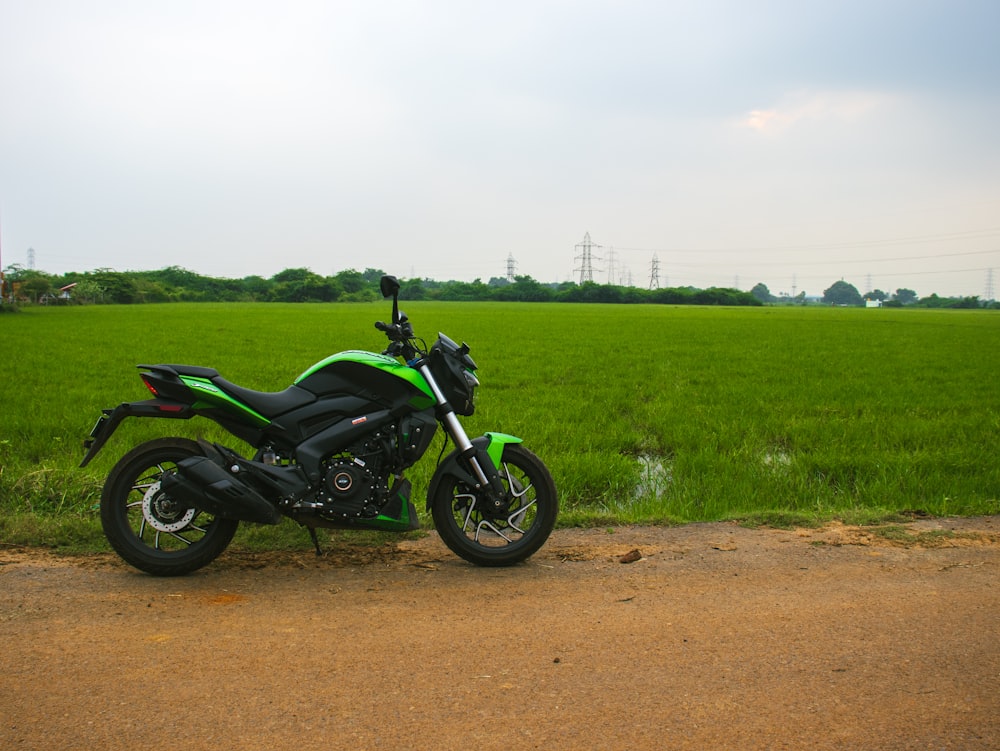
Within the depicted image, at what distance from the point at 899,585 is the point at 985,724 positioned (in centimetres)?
140

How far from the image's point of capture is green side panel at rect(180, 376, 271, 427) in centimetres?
412

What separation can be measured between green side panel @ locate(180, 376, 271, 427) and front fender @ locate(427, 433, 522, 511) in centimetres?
94

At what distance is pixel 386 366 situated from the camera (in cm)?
428

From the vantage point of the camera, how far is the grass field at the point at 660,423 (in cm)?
588

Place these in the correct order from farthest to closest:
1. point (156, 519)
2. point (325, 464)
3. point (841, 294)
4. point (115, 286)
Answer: point (841, 294)
point (115, 286)
point (325, 464)
point (156, 519)

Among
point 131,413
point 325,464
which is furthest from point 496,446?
point 131,413

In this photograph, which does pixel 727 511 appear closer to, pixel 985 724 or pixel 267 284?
pixel 985 724

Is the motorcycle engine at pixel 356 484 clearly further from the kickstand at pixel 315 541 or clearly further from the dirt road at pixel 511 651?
the dirt road at pixel 511 651

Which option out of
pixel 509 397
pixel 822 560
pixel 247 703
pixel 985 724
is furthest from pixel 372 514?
pixel 509 397

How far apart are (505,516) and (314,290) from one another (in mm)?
74938

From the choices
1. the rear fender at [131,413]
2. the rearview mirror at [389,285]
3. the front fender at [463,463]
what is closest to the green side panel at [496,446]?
the front fender at [463,463]

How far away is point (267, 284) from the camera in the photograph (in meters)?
85.2

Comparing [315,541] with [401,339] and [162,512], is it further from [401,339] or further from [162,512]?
[401,339]

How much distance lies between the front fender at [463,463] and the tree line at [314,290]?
54.7 m
